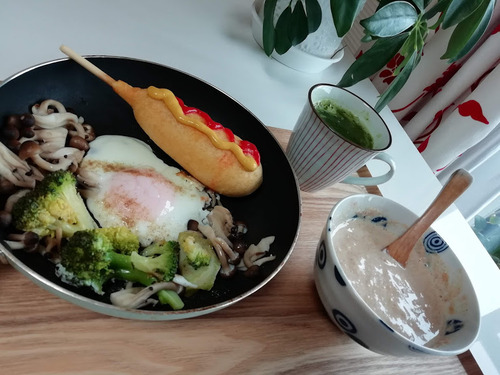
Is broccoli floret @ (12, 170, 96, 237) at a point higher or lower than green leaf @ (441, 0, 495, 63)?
lower

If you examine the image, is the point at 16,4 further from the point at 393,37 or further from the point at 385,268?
the point at 385,268

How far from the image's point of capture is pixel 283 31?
1.14 m

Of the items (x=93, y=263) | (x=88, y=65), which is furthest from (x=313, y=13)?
(x=93, y=263)

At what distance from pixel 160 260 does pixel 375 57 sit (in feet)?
2.07

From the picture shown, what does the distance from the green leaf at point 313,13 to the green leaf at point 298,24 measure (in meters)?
0.02

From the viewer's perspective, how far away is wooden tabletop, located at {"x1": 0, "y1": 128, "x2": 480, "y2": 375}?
1.89 feet

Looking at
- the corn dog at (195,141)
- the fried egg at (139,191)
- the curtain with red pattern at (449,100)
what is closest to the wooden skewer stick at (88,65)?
the corn dog at (195,141)

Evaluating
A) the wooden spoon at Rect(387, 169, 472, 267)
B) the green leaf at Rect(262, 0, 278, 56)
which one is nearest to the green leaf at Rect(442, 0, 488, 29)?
the wooden spoon at Rect(387, 169, 472, 267)

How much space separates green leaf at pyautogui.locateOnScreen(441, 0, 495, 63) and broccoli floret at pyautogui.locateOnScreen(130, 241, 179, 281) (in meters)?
0.75

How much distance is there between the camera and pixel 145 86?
2.97 ft

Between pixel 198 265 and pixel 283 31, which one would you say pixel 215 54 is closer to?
pixel 283 31

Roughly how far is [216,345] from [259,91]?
2.74 feet

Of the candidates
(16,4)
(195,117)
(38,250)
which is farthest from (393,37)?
(16,4)

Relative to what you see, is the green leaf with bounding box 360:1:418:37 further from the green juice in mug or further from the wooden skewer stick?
the wooden skewer stick
